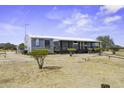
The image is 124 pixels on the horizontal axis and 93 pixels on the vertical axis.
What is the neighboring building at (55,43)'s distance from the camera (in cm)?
3307

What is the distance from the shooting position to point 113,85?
29.0 feet

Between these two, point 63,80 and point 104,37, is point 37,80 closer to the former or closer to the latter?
point 63,80

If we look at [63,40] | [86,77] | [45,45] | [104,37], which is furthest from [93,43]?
[86,77]

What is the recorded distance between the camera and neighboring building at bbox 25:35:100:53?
33.1 meters

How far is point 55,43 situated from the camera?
36.5 m

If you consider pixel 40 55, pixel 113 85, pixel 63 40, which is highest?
pixel 63 40
